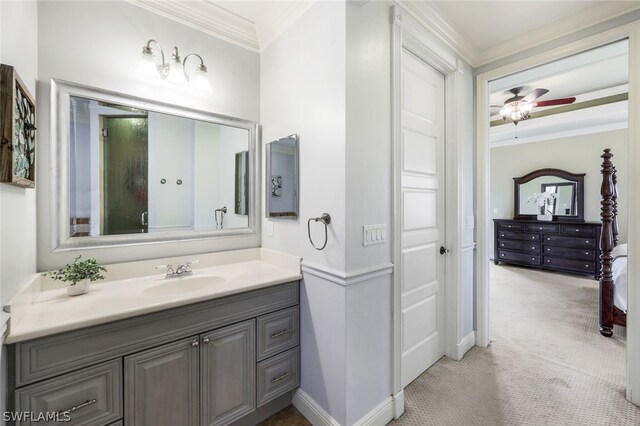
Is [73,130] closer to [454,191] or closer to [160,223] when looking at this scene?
[160,223]

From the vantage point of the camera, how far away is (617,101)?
13.0 ft

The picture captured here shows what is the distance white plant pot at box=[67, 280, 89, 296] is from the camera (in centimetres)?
136

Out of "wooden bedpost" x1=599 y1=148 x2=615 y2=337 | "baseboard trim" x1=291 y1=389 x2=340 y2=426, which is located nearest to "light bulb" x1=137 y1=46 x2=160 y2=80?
"baseboard trim" x1=291 y1=389 x2=340 y2=426

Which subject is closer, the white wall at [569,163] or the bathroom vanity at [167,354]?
the bathroom vanity at [167,354]

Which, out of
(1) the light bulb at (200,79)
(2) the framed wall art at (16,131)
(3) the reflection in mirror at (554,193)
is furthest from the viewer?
(3) the reflection in mirror at (554,193)

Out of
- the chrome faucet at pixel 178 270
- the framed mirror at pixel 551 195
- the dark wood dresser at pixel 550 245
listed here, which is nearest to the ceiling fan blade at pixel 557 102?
the framed mirror at pixel 551 195

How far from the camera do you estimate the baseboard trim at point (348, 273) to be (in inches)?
57.5

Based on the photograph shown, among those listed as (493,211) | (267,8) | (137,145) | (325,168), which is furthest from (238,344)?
(493,211)

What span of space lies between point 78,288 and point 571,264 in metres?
6.65

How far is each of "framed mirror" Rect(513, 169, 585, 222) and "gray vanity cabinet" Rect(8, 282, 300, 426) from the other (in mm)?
5903

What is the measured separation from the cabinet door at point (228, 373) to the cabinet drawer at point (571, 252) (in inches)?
229

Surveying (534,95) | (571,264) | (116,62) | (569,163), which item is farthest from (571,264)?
(116,62)

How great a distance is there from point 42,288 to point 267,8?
6.89ft

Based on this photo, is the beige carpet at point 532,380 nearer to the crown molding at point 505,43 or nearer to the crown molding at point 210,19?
the crown molding at point 505,43
